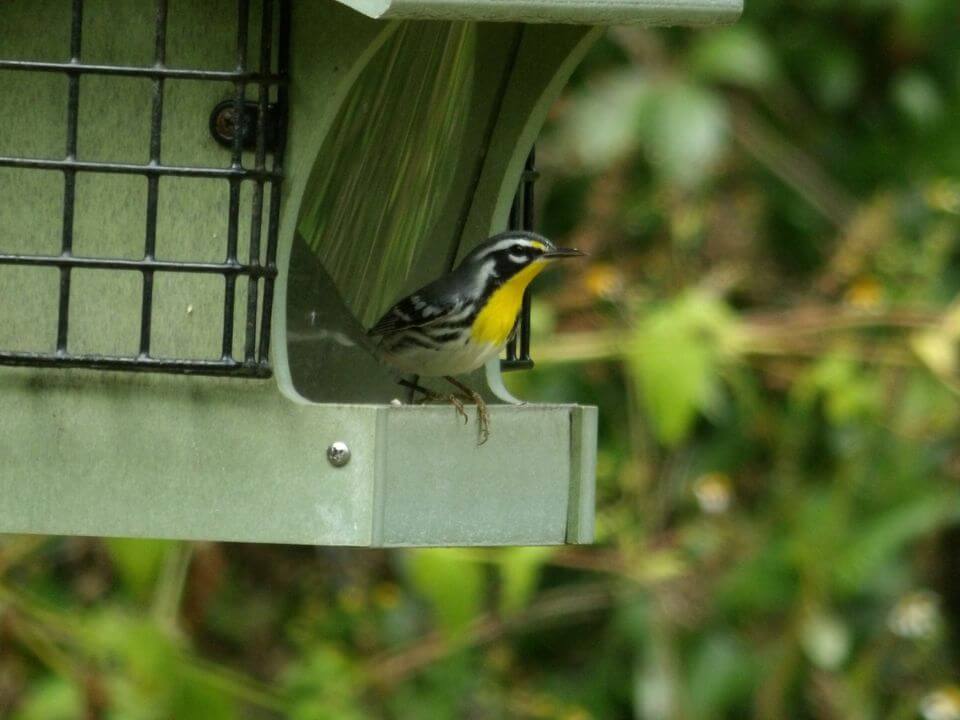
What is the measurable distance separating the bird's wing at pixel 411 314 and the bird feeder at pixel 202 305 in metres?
0.26

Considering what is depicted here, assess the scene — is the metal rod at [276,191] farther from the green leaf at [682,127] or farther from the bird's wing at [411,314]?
the green leaf at [682,127]

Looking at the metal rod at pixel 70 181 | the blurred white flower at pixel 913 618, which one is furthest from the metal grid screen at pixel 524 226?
the blurred white flower at pixel 913 618

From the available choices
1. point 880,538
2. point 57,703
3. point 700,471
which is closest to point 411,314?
point 57,703

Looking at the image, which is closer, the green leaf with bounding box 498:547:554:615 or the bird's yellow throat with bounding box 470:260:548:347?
the bird's yellow throat with bounding box 470:260:548:347

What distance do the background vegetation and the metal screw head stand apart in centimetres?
101

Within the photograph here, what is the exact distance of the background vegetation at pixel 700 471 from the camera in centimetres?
419

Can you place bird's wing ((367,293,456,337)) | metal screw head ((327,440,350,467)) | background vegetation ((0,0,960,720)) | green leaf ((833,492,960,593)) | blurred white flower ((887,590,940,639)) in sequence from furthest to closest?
blurred white flower ((887,590,940,639)), green leaf ((833,492,960,593)), background vegetation ((0,0,960,720)), bird's wing ((367,293,456,337)), metal screw head ((327,440,350,467))

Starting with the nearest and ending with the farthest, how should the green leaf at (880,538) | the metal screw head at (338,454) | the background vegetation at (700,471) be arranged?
the metal screw head at (338,454) < the background vegetation at (700,471) < the green leaf at (880,538)

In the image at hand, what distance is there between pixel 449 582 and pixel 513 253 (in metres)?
0.77

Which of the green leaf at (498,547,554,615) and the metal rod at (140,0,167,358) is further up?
the metal rod at (140,0,167,358)

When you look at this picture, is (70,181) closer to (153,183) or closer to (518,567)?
(153,183)

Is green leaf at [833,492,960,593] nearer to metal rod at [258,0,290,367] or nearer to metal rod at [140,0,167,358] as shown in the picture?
metal rod at [258,0,290,367]

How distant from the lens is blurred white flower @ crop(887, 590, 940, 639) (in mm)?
5066

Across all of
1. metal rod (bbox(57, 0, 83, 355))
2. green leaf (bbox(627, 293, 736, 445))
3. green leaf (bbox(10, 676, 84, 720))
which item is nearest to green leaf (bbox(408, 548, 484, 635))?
green leaf (bbox(627, 293, 736, 445))
